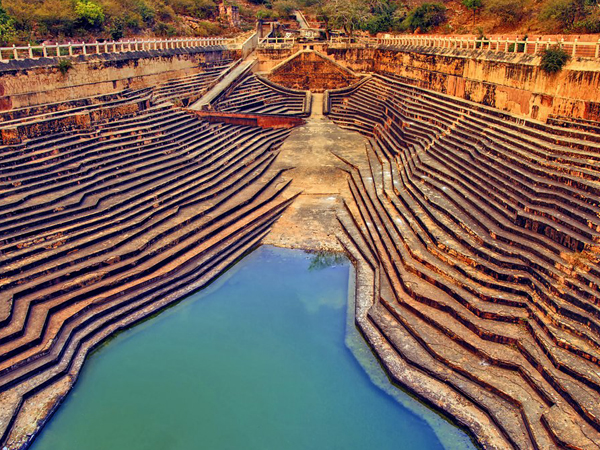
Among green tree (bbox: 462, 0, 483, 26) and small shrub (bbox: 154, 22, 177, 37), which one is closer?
green tree (bbox: 462, 0, 483, 26)

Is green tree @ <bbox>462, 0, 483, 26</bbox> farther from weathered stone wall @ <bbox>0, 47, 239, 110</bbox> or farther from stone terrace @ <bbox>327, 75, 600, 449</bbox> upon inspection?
stone terrace @ <bbox>327, 75, 600, 449</bbox>

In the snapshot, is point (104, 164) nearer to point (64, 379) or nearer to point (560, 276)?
point (64, 379)

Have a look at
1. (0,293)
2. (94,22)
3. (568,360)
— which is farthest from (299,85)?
(568,360)

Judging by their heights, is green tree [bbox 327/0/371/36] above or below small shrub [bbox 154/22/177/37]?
above

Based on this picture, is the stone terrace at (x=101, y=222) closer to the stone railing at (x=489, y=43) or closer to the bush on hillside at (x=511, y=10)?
the stone railing at (x=489, y=43)

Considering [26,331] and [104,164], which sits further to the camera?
[104,164]

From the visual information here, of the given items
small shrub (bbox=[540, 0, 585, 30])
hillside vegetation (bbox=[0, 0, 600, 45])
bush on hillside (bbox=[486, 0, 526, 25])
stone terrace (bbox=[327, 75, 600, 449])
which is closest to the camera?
stone terrace (bbox=[327, 75, 600, 449])

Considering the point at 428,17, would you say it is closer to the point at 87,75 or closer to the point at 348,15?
the point at 348,15

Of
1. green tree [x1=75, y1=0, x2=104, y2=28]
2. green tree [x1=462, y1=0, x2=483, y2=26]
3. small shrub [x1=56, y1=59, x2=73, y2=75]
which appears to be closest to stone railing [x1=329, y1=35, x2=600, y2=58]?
green tree [x1=462, y1=0, x2=483, y2=26]
